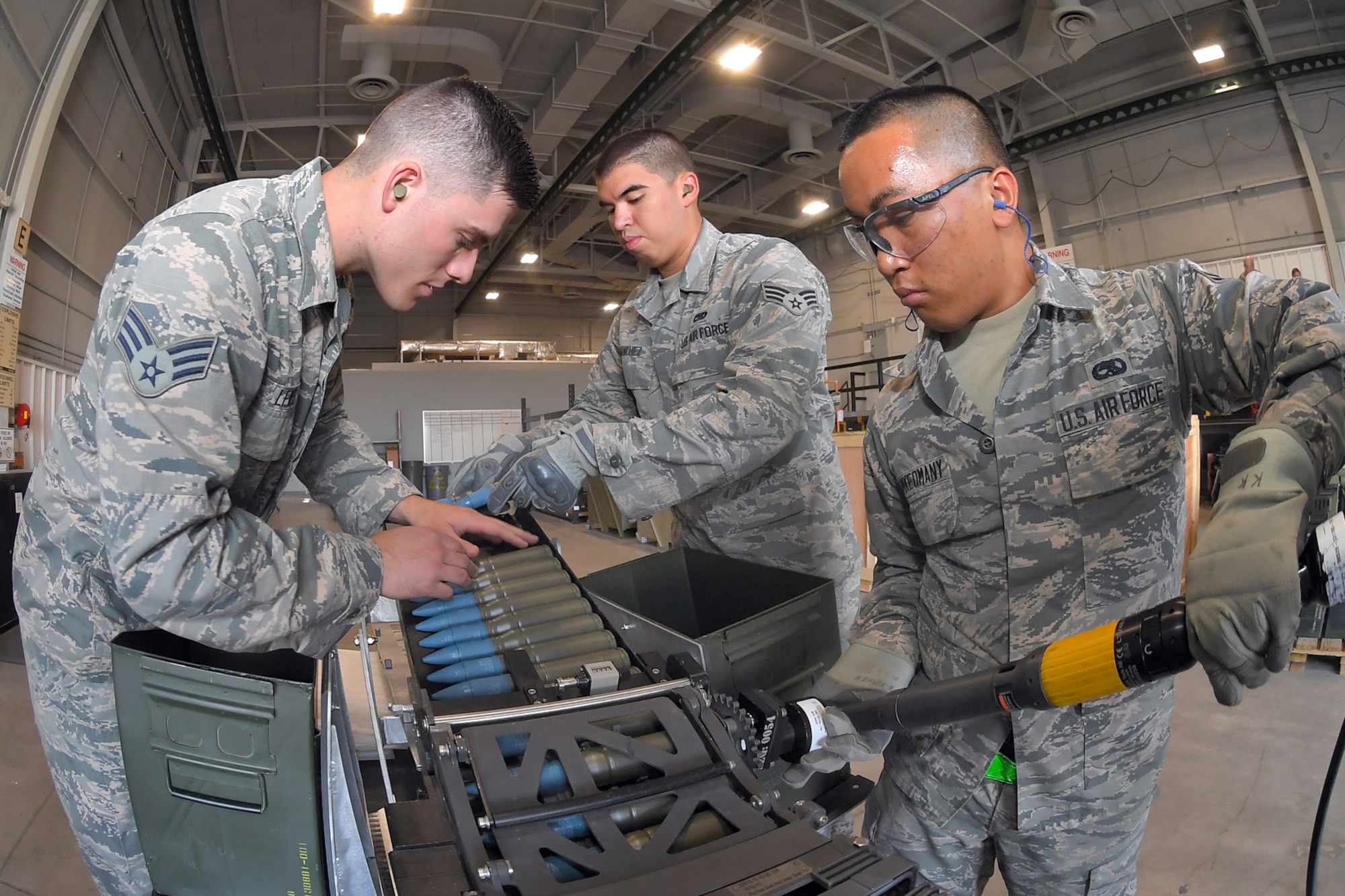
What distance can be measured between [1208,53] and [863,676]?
9.16 meters

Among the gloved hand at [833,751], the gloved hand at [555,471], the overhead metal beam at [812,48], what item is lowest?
the gloved hand at [833,751]

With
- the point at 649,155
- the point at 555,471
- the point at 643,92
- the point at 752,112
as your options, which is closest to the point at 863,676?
the point at 555,471

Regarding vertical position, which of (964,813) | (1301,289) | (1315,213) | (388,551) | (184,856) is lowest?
(964,813)

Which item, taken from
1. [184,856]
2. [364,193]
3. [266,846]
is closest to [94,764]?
[184,856]

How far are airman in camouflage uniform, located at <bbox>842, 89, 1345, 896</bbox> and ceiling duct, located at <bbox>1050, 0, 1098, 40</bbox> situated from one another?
6.86m

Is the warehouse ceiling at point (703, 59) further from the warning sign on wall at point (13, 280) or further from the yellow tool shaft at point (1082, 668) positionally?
the yellow tool shaft at point (1082, 668)

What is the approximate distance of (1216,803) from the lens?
231cm

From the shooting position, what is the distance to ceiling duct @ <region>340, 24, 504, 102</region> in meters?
7.01

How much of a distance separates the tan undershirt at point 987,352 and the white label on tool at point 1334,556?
61cm

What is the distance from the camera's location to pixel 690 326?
76.1 inches

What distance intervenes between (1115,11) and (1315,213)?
3.34m

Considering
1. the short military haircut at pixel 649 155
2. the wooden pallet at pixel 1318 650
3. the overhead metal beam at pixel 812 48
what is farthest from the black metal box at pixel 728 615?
the overhead metal beam at pixel 812 48

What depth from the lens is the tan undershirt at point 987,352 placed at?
121cm

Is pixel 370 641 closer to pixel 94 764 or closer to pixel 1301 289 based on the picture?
pixel 94 764
